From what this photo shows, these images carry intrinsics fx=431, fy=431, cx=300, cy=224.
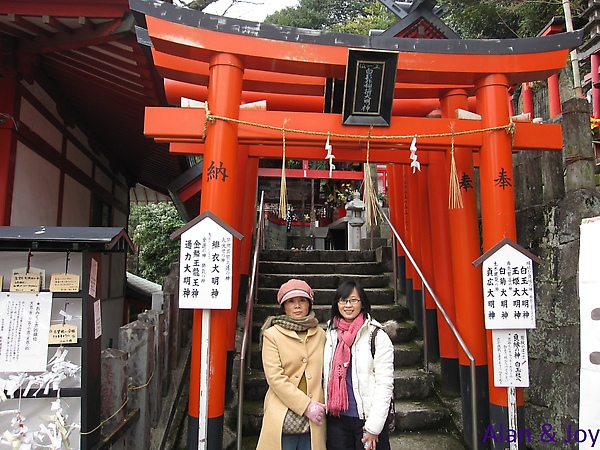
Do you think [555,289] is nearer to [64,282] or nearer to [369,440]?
[369,440]

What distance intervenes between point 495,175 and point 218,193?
2516mm

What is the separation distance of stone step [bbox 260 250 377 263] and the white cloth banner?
4981 mm

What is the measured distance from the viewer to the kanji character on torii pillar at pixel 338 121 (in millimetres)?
3609

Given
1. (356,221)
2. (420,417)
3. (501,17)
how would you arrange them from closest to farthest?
(420,417) < (356,221) < (501,17)

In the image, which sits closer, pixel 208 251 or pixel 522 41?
pixel 208 251

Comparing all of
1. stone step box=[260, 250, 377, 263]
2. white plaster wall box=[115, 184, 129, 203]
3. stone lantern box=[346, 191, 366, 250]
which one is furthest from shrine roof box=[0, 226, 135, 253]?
stone lantern box=[346, 191, 366, 250]

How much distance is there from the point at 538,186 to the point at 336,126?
2417mm

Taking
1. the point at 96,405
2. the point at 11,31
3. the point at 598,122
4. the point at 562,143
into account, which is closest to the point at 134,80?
the point at 11,31

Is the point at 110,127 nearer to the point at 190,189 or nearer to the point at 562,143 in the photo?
the point at 190,189

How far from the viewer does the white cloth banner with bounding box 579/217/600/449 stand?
252cm

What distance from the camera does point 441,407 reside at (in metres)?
4.56

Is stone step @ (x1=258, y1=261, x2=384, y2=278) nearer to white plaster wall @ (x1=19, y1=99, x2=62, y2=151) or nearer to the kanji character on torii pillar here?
the kanji character on torii pillar

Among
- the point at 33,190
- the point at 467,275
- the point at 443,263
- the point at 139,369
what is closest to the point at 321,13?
the point at 33,190

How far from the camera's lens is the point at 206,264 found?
3312 millimetres
